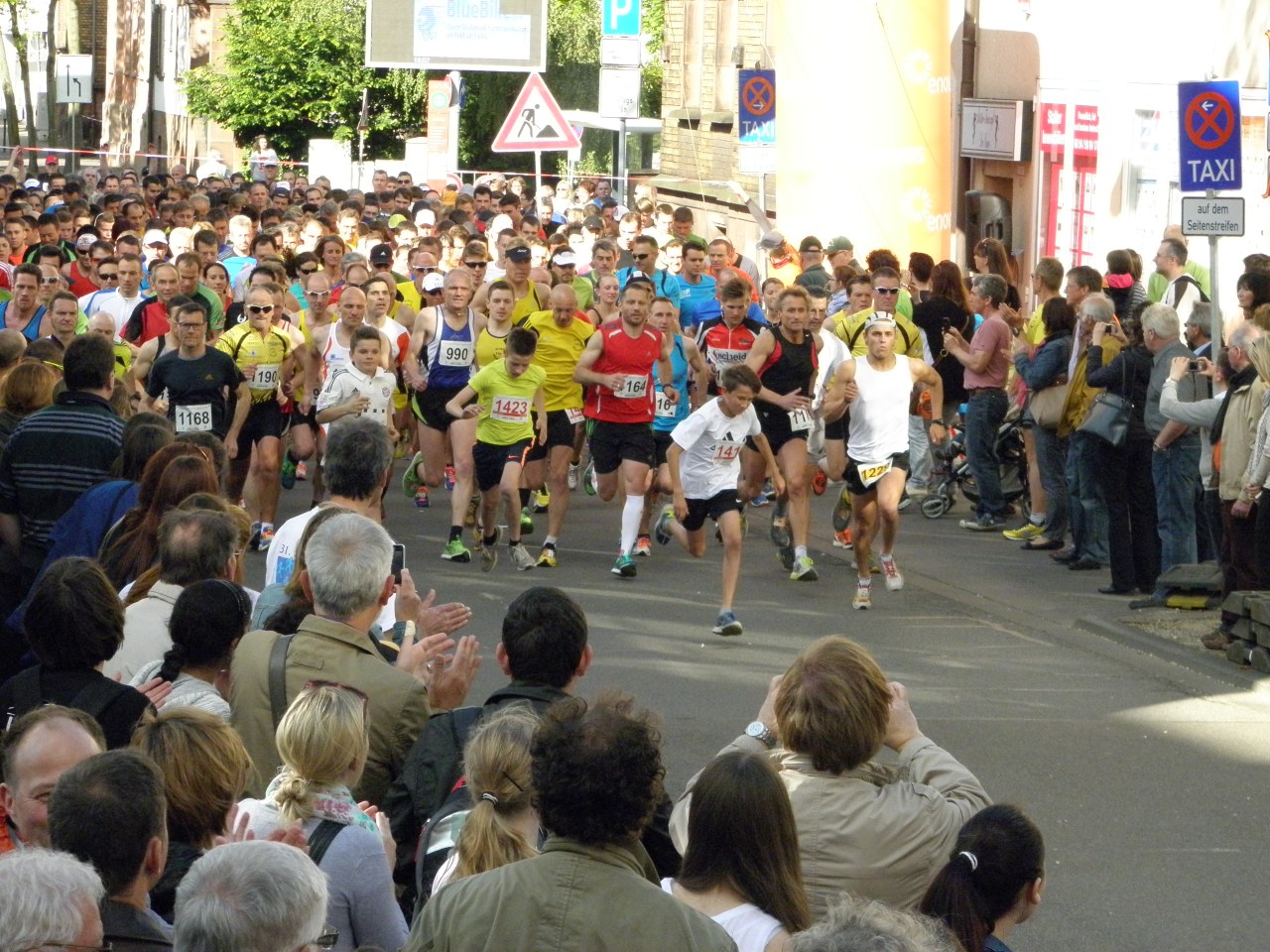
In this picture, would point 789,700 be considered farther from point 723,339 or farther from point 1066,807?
point 723,339

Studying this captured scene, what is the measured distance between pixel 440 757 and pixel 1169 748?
5.36 meters

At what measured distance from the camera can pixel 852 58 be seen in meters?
22.4

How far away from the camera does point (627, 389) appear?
1355cm

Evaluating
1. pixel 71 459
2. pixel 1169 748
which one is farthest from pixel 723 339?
pixel 71 459

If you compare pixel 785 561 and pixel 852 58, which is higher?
pixel 852 58

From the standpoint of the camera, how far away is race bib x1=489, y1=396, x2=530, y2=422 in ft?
43.4

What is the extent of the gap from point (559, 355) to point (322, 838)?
10.3m

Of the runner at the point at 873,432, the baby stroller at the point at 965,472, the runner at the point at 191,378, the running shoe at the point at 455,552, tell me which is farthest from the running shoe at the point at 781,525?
the runner at the point at 191,378

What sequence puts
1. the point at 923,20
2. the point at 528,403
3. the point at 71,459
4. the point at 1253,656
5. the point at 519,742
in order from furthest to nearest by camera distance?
the point at 923,20, the point at 528,403, the point at 1253,656, the point at 71,459, the point at 519,742

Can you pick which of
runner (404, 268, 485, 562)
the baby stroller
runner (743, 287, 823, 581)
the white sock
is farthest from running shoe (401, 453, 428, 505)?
the baby stroller

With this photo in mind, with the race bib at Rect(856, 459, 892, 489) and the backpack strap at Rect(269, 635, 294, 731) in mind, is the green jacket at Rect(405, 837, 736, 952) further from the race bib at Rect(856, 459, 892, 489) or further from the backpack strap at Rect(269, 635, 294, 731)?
the race bib at Rect(856, 459, 892, 489)

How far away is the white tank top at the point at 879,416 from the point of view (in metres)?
12.5

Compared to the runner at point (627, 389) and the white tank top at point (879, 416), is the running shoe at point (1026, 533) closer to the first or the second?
the white tank top at point (879, 416)

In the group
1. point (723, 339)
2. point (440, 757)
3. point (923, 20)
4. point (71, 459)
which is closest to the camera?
point (440, 757)
